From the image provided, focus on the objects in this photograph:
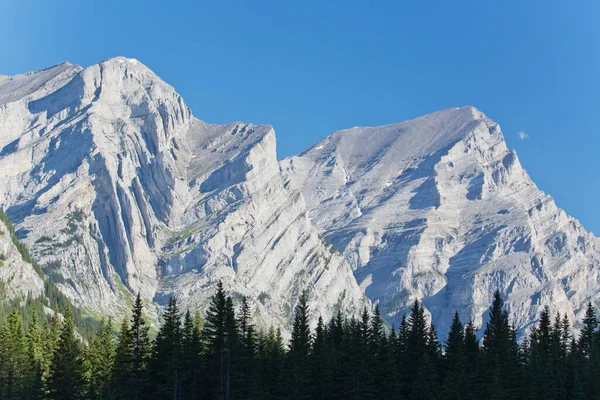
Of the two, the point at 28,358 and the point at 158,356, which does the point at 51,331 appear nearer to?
the point at 28,358

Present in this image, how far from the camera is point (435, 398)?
436 feet

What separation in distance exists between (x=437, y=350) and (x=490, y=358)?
19.3 m

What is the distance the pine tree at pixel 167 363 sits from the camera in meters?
131

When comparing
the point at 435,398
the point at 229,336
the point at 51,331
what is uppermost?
the point at 51,331

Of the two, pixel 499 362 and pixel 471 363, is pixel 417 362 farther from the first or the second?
pixel 499 362

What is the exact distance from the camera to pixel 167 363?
131 m

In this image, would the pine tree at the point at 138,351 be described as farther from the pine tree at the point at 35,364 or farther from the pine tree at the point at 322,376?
the pine tree at the point at 322,376

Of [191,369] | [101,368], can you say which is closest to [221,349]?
[191,369]

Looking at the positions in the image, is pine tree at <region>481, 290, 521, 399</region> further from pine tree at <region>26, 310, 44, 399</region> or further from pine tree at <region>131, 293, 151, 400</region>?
pine tree at <region>26, 310, 44, 399</region>

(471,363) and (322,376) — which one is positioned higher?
(471,363)

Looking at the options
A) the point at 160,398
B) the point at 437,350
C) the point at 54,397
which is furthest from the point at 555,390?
the point at 54,397

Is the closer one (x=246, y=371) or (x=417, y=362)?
(x=246, y=371)

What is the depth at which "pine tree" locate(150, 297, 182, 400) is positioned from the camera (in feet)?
429

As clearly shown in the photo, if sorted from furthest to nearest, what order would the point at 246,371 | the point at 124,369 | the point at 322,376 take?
the point at 246,371 < the point at 124,369 < the point at 322,376
